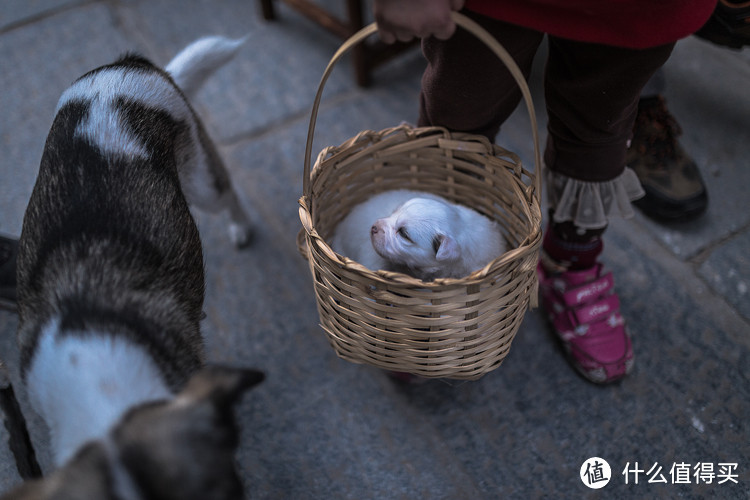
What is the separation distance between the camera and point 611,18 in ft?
4.37

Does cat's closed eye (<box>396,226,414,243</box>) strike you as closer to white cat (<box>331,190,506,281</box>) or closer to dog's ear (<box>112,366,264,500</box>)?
white cat (<box>331,190,506,281</box>)

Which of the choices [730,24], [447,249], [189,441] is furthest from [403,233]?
[730,24]

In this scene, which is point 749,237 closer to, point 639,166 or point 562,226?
point 639,166

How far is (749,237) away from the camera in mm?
2424

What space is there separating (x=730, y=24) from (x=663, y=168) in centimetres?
62

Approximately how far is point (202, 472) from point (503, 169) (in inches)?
51.0

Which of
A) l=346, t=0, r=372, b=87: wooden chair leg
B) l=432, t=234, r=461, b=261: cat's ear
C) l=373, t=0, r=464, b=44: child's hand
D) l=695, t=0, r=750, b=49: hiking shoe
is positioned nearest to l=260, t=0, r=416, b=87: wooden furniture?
l=346, t=0, r=372, b=87: wooden chair leg

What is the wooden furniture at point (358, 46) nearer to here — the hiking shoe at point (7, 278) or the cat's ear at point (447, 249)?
the cat's ear at point (447, 249)

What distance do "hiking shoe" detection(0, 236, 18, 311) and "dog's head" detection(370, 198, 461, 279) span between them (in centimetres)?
150

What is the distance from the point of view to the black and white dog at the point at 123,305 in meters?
1.02

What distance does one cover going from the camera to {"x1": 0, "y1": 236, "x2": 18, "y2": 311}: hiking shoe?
220 cm

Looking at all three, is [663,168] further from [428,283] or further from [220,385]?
[220,385]

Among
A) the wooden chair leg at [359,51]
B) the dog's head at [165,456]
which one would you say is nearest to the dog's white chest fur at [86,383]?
the dog's head at [165,456]

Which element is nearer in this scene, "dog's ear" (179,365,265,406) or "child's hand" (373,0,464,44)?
"dog's ear" (179,365,265,406)
